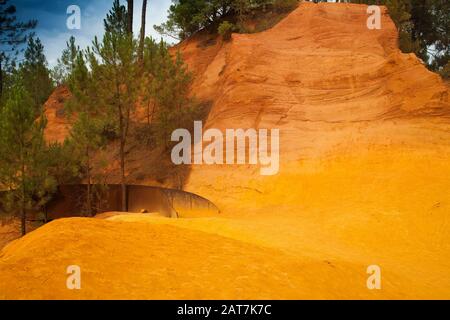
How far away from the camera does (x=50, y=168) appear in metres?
13.7

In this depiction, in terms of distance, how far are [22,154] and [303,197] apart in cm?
928

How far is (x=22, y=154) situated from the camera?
11961 mm

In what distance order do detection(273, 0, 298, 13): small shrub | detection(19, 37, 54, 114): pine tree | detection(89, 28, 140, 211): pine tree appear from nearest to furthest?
detection(89, 28, 140, 211): pine tree, detection(273, 0, 298, 13): small shrub, detection(19, 37, 54, 114): pine tree

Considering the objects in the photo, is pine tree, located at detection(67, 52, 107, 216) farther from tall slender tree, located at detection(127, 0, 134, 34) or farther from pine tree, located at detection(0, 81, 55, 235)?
tall slender tree, located at detection(127, 0, 134, 34)

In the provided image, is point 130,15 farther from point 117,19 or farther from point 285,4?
point 285,4

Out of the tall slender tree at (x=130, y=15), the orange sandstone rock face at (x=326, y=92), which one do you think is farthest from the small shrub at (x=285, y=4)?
the tall slender tree at (x=130, y=15)

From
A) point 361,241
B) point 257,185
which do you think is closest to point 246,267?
point 361,241

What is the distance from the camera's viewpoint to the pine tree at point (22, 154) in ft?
37.8

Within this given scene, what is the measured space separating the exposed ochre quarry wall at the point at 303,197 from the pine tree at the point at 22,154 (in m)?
5.19

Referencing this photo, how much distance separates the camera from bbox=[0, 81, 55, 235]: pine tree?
37.8ft

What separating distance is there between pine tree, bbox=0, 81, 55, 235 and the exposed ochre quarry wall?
17.0ft

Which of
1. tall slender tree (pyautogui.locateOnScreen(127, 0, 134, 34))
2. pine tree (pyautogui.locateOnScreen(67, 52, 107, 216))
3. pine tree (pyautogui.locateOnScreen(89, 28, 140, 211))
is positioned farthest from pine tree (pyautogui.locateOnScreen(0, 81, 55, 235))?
tall slender tree (pyautogui.locateOnScreen(127, 0, 134, 34))

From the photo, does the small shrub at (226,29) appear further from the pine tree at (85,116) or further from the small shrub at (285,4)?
the pine tree at (85,116)

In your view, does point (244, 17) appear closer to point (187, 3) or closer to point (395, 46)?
point (187, 3)
